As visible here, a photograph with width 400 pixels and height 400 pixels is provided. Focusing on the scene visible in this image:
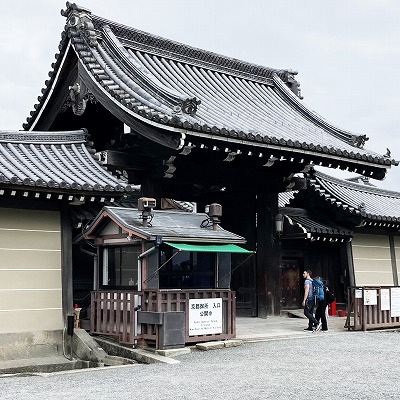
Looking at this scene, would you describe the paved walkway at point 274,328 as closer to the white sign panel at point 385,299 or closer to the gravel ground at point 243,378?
the white sign panel at point 385,299

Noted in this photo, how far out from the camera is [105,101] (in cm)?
1433

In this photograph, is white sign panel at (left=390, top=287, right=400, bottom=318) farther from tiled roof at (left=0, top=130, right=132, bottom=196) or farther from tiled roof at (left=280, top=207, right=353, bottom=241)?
tiled roof at (left=0, top=130, right=132, bottom=196)

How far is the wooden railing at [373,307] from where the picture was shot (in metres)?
15.1

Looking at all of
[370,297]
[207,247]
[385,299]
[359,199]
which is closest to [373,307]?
[370,297]

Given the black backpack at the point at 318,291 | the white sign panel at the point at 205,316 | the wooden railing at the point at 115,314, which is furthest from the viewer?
the black backpack at the point at 318,291

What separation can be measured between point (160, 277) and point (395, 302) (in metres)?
7.05

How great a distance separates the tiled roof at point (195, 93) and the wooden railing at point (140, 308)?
10.6 feet

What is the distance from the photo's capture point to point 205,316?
39.3ft

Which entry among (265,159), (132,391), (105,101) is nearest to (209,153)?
(265,159)

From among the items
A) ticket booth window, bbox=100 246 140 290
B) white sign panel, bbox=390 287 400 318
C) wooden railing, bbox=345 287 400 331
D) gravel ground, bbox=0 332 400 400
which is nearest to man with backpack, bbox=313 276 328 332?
wooden railing, bbox=345 287 400 331

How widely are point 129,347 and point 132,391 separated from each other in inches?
129

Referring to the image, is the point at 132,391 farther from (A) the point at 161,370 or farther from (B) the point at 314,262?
(B) the point at 314,262

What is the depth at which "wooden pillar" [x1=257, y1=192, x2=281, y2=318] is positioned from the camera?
1720 cm

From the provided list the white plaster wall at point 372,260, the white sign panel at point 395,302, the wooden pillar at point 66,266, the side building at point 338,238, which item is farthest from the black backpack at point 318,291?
the wooden pillar at point 66,266
